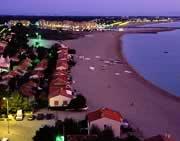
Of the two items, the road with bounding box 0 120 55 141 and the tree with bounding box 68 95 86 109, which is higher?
the tree with bounding box 68 95 86 109

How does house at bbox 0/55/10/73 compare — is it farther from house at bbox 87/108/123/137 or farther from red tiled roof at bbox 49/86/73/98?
house at bbox 87/108/123/137

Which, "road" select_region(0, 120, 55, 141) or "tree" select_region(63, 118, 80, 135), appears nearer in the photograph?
"tree" select_region(63, 118, 80, 135)

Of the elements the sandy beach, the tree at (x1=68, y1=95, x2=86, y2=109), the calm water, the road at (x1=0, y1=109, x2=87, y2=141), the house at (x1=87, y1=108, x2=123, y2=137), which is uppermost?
the house at (x1=87, y1=108, x2=123, y2=137)

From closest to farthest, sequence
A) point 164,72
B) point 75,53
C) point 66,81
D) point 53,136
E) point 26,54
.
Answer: point 53,136
point 66,81
point 164,72
point 26,54
point 75,53

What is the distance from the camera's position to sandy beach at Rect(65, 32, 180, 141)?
21203 millimetres

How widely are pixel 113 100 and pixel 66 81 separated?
373 cm

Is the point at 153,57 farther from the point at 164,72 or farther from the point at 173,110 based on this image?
the point at 173,110

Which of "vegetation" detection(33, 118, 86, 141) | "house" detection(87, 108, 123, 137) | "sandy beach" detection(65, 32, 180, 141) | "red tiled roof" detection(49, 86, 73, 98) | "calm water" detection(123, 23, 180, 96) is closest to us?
"vegetation" detection(33, 118, 86, 141)

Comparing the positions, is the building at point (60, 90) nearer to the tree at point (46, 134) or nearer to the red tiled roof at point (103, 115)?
the red tiled roof at point (103, 115)

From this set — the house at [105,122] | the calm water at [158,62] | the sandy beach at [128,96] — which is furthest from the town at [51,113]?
the calm water at [158,62]

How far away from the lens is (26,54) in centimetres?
3991

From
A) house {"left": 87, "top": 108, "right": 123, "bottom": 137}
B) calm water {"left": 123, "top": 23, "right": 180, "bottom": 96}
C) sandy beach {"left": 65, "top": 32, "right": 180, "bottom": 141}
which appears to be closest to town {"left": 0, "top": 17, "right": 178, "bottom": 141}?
house {"left": 87, "top": 108, "right": 123, "bottom": 137}

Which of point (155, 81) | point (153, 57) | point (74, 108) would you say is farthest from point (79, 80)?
point (153, 57)

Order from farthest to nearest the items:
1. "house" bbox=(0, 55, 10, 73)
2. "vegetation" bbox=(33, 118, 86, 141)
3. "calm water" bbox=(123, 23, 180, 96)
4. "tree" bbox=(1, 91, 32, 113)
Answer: "house" bbox=(0, 55, 10, 73) → "calm water" bbox=(123, 23, 180, 96) → "tree" bbox=(1, 91, 32, 113) → "vegetation" bbox=(33, 118, 86, 141)
